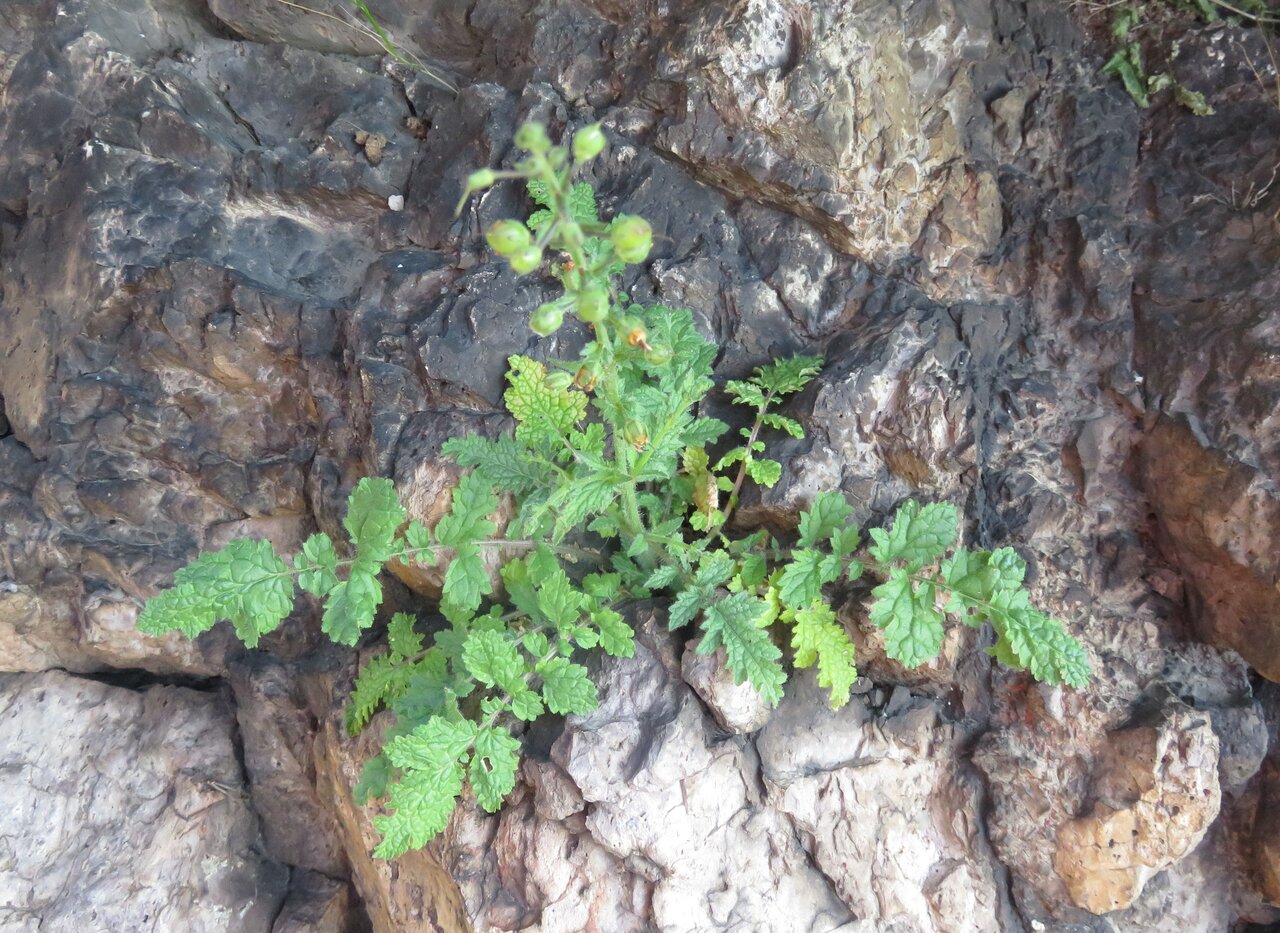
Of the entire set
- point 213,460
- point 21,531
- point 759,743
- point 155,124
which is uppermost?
point 155,124

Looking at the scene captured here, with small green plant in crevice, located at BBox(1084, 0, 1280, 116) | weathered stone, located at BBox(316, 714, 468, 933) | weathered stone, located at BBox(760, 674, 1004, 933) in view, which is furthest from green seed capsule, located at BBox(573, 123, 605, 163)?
small green plant in crevice, located at BBox(1084, 0, 1280, 116)

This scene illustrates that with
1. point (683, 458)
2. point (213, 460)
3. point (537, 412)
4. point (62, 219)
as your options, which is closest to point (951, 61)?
point (683, 458)

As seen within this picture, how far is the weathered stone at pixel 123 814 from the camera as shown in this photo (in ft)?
13.4

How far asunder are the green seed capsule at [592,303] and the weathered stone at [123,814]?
3439mm

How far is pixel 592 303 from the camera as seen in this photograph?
204cm

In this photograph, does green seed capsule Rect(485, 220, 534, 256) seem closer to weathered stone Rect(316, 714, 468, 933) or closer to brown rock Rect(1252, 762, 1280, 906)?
weathered stone Rect(316, 714, 468, 933)

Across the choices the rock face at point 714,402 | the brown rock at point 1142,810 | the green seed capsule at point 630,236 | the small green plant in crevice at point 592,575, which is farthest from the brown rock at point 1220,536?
the green seed capsule at point 630,236

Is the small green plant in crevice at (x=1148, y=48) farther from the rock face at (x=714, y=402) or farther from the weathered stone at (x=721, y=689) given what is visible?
the weathered stone at (x=721, y=689)

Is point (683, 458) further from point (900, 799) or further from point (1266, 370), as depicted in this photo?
point (1266, 370)

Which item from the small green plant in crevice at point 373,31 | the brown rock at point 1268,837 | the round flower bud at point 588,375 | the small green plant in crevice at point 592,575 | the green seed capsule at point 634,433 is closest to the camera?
the round flower bud at point 588,375

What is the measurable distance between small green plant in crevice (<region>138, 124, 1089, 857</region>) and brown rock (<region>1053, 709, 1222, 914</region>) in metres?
0.46

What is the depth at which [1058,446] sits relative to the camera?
326 centimetres

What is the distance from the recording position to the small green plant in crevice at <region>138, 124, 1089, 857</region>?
2.79 m

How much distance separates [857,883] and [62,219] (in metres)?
4.23
